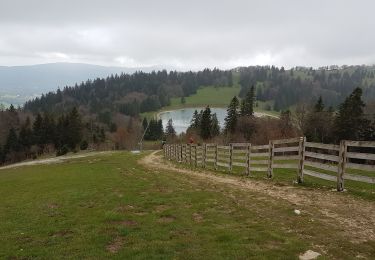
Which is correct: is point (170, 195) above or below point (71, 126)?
above

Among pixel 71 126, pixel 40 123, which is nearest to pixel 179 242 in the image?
pixel 71 126

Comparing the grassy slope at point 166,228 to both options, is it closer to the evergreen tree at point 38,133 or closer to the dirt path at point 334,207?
the dirt path at point 334,207

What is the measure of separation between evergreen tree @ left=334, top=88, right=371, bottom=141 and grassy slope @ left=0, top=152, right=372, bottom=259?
55.2 metres

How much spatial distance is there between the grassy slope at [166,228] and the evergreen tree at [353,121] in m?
55.2

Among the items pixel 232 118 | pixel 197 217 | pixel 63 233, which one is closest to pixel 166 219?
pixel 197 217

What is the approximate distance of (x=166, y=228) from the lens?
33.2 feet

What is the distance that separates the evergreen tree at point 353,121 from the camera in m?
64.2

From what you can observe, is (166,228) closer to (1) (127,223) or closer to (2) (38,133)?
(1) (127,223)

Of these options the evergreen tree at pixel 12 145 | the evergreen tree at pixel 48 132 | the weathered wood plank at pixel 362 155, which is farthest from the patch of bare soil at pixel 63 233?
the evergreen tree at pixel 12 145

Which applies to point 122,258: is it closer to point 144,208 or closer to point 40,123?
point 144,208

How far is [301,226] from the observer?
960 centimetres

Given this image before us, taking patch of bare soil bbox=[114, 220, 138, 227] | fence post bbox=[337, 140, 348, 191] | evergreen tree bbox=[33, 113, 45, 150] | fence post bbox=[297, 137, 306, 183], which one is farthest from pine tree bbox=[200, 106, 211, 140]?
patch of bare soil bbox=[114, 220, 138, 227]

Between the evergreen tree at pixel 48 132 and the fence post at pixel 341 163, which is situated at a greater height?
the fence post at pixel 341 163

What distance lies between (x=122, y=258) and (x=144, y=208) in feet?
16.0
